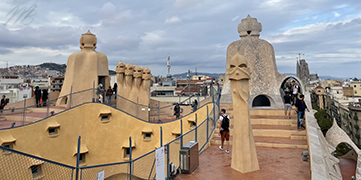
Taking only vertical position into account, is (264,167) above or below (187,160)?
below

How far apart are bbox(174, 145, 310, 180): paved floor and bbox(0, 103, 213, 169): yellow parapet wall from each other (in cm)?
526

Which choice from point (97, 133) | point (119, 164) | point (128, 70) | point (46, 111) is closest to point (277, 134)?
point (119, 164)

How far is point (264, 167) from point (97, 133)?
11199mm

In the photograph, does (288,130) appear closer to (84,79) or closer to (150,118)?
(150,118)

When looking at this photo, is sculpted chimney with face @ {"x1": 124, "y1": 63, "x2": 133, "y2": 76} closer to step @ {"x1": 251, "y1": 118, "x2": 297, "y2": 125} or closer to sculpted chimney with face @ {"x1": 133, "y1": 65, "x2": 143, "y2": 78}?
sculpted chimney with face @ {"x1": 133, "y1": 65, "x2": 143, "y2": 78}

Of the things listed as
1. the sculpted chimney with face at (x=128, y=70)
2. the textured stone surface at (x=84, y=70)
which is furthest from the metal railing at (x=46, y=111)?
the sculpted chimney with face at (x=128, y=70)

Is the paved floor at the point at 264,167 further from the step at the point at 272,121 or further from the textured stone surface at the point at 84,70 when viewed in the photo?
the textured stone surface at the point at 84,70

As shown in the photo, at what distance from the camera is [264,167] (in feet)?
20.7

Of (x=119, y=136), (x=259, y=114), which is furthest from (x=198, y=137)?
(x=119, y=136)

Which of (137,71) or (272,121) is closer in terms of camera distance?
(272,121)

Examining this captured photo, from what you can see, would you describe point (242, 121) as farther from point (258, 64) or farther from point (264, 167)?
point (258, 64)

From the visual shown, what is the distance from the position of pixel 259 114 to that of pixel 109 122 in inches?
368

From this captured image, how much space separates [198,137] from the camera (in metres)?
8.29

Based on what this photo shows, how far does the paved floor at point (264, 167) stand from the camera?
226 inches
